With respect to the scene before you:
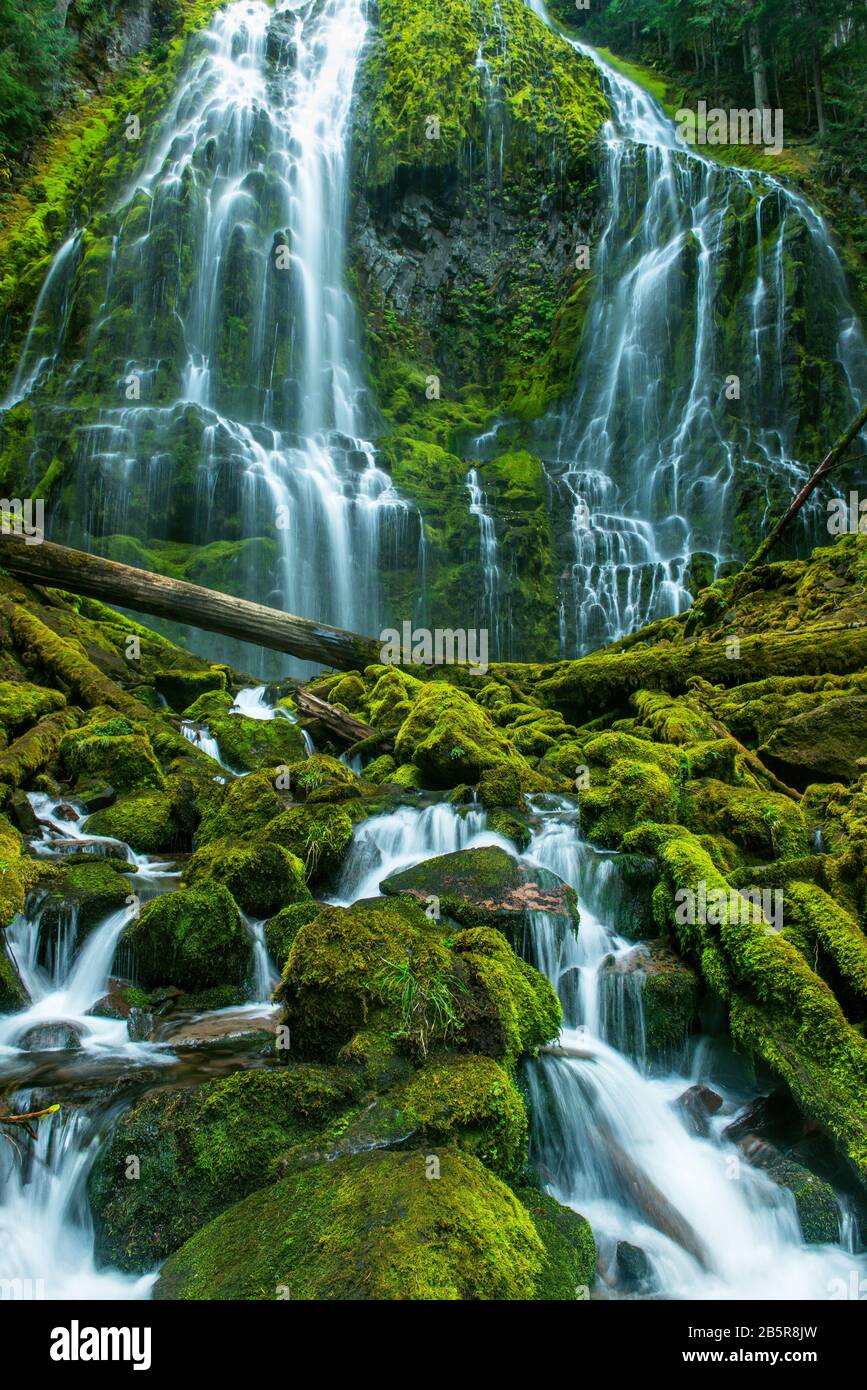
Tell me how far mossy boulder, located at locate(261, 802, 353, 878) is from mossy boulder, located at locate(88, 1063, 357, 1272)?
2.66 m

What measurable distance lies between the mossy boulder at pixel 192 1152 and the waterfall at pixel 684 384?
17.6 m

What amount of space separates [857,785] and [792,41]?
3534 centimetres

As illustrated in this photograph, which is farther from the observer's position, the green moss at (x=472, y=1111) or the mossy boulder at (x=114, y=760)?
the mossy boulder at (x=114, y=760)

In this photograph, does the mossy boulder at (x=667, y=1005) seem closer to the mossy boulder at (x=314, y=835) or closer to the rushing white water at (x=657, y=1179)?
the rushing white water at (x=657, y=1179)

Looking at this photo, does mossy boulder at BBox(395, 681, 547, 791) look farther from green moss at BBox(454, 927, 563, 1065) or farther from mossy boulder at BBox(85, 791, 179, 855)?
green moss at BBox(454, 927, 563, 1065)

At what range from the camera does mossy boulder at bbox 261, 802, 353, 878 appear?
6.06 meters

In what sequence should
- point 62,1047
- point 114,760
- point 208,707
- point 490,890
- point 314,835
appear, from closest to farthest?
1. point 62,1047
2. point 490,890
3. point 314,835
4. point 114,760
5. point 208,707

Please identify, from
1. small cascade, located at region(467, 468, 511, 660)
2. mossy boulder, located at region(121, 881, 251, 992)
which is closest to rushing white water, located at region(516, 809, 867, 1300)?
mossy boulder, located at region(121, 881, 251, 992)

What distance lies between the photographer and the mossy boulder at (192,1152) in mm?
3105

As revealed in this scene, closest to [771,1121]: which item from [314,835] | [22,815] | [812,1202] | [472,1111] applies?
[812,1202]

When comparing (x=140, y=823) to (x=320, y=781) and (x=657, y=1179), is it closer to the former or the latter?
(x=320, y=781)

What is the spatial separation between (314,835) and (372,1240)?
3.66 m

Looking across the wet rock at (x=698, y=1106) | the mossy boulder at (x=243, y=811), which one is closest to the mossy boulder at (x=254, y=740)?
the mossy boulder at (x=243, y=811)

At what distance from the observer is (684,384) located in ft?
74.9
